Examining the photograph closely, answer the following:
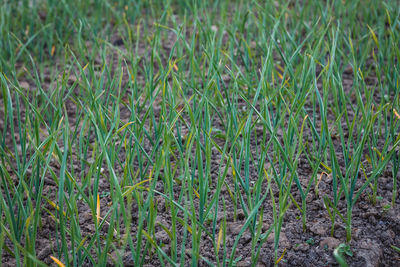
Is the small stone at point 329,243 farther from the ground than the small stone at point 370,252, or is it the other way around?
the small stone at point 370,252

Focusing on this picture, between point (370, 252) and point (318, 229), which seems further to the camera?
point (318, 229)

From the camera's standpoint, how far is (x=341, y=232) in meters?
1.46

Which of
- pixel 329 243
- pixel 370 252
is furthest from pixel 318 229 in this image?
pixel 370 252

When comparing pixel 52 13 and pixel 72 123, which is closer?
pixel 72 123

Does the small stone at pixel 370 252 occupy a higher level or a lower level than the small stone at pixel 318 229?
higher

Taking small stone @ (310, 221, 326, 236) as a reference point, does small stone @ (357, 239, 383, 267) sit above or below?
above

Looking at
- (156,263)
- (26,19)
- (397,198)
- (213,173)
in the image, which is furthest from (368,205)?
(26,19)

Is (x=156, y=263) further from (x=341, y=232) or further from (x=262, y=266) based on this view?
(x=341, y=232)

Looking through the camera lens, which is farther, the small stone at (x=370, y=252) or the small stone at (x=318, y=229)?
the small stone at (x=318, y=229)

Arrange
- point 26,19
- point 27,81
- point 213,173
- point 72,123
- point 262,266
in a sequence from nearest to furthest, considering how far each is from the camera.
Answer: point 262,266 → point 213,173 → point 72,123 → point 27,81 → point 26,19

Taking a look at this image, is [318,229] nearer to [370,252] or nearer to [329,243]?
[329,243]

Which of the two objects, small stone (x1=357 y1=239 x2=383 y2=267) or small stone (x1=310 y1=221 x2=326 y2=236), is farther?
small stone (x1=310 y1=221 x2=326 y2=236)

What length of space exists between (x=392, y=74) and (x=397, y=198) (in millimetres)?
702

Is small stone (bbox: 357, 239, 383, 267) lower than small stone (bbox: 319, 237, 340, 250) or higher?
higher
